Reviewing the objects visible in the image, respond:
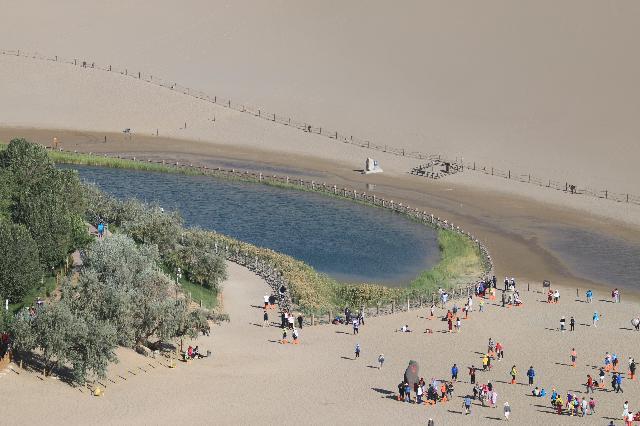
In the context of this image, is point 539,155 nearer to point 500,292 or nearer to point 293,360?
point 500,292

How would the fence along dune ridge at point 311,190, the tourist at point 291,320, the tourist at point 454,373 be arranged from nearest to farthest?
1. the tourist at point 454,373
2. the tourist at point 291,320
3. the fence along dune ridge at point 311,190

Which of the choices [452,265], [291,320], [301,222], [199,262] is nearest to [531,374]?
[291,320]

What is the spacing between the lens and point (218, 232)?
86.8 meters

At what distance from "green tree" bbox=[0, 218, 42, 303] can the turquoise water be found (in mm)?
24125

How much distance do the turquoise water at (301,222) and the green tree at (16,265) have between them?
24125 mm

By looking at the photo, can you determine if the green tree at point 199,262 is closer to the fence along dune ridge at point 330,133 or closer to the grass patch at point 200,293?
the grass patch at point 200,293

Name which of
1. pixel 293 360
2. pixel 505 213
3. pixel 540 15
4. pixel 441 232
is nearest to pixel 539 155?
pixel 505 213

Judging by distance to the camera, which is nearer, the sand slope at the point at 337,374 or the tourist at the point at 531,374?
the sand slope at the point at 337,374

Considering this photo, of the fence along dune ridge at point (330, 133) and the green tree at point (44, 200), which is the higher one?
the fence along dune ridge at point (330, 133)

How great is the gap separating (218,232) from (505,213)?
23191 millimetres

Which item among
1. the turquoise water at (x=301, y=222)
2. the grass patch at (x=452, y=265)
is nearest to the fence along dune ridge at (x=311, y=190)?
the grass patch at (x=452, y=265)

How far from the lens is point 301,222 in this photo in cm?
9231

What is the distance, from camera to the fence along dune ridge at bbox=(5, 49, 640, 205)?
101875mm

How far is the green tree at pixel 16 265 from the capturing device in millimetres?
56844
